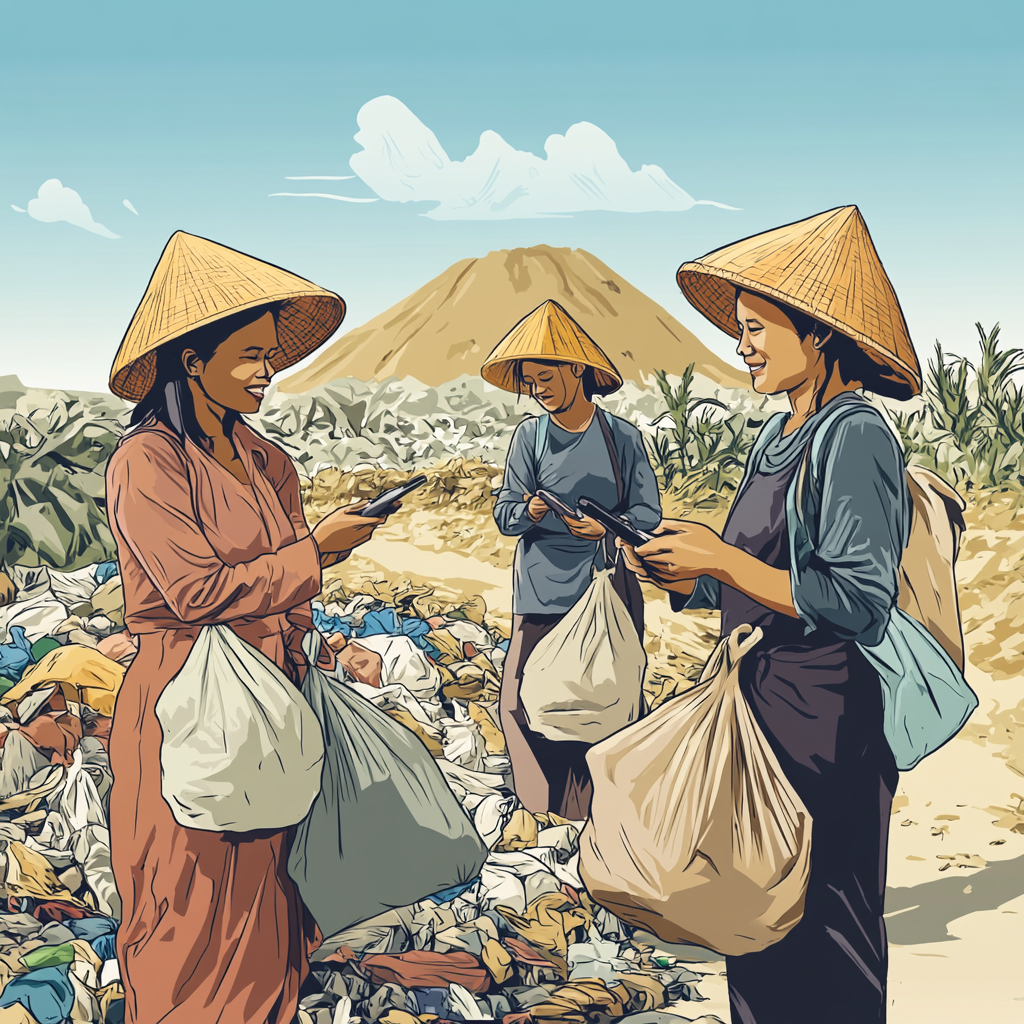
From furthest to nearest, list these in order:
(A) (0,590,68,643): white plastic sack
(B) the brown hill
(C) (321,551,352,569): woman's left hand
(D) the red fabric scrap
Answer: (B) the brown hill → (A) (0,590,68,643): white plastic sack → (D) the red fabric scrap → (C) (321,551,352,569): woman's left hand

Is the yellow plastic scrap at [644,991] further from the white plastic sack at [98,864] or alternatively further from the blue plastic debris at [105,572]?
the blue plastic debris at [105,572]

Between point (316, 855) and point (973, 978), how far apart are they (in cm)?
237

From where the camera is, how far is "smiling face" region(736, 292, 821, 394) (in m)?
2.05

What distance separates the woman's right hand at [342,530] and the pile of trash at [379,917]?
121 cm

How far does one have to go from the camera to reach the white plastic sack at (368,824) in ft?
7.64

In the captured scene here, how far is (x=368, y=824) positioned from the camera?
7.75ft

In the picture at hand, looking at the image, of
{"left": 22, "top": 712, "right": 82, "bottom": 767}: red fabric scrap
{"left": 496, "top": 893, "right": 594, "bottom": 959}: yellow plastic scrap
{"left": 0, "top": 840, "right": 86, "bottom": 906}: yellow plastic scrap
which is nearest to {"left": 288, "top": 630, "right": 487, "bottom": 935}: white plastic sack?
{"left": 496, "top": 893, "right": 594, "bottom": 959}: yellow plastic scrap

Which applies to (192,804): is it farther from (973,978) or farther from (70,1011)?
(973,978)

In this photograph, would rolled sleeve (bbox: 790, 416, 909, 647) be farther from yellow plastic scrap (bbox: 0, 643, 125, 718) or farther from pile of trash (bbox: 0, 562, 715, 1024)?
yellow plastic scrap (bbox: 0, 643, 125, 718)

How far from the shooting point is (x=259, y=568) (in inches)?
81.4

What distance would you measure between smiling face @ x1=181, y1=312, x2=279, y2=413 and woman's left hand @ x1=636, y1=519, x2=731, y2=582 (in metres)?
0.90

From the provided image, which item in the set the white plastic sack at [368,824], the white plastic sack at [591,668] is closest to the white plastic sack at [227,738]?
the white plastic sack at [368,824]

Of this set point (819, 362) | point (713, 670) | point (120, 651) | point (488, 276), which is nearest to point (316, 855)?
point (713, 670)

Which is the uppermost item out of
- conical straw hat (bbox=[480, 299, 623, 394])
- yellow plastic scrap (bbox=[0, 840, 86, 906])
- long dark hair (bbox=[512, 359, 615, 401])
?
conical straw hat (bbox=[480, 299, 623, 394])
